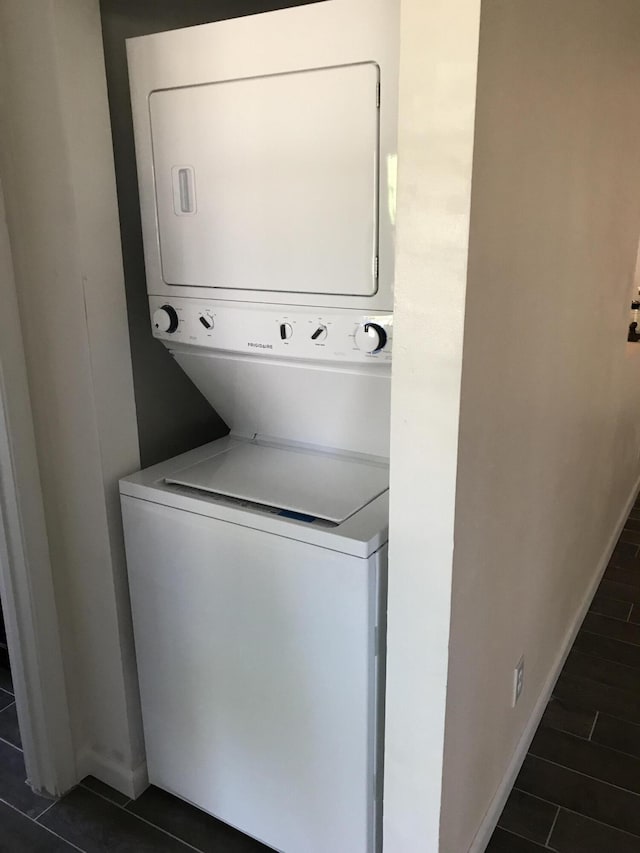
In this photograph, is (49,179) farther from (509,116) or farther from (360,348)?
(509,116)

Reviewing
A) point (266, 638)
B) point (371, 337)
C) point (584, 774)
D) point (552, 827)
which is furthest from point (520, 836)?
point (371, 337)

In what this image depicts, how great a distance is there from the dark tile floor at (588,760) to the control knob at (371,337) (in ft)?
4.01

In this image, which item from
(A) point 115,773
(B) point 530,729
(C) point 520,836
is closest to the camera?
(C) point 520,836

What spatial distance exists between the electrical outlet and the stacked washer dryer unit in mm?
473

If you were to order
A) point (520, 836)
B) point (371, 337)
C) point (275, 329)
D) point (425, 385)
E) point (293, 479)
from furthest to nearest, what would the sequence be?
point (520, 836) < point (293, 479) < point (275, 329) < point (371, 337) < point (425, 385)

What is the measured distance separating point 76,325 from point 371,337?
2.16 ft

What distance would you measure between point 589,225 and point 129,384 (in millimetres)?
1193

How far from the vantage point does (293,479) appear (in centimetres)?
153

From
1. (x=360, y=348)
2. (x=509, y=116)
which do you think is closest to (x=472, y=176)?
(x=509, y=116)

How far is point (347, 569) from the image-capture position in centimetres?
127

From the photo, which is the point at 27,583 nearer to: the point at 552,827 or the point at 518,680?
the point at 518,680

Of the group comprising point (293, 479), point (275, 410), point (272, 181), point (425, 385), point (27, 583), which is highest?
point (272, 181)

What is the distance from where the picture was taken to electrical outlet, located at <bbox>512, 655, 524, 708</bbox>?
1688 millimetres

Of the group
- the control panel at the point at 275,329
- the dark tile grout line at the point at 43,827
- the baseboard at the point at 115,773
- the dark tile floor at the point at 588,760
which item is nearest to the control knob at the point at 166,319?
the control panel at the point at 275,329
